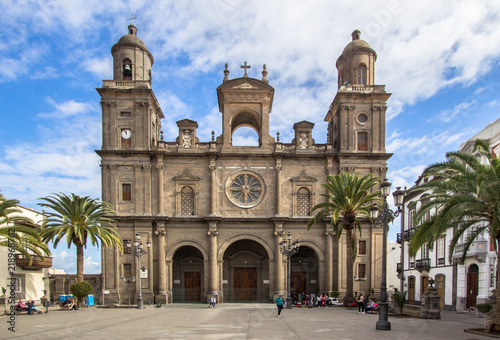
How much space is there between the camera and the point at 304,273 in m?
45.6

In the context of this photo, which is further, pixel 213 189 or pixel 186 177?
pixel 186 177

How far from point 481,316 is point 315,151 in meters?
21.3

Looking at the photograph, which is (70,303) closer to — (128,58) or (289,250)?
(289,250)

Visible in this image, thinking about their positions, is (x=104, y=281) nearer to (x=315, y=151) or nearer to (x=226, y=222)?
(x=226, y=222)

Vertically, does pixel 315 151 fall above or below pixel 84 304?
above

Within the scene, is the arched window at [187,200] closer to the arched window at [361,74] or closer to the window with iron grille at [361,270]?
the window with iron grille at [361,270]

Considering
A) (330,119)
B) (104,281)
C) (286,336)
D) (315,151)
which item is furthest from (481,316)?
(104,281)

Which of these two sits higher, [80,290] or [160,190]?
[160,190]

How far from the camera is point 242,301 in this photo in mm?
44406

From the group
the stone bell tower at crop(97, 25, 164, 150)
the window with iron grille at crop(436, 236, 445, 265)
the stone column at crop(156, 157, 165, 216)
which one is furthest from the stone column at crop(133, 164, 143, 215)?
the window with iron grille at crop(436, 236, 445, 265)

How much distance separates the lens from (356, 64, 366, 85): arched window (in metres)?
45.8

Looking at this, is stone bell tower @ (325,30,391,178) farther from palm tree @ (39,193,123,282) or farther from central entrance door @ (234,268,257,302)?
palm tree @ (39,193,123,282)

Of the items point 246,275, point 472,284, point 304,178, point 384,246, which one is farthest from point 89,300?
point 472,284

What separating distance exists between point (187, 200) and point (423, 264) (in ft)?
74.2
